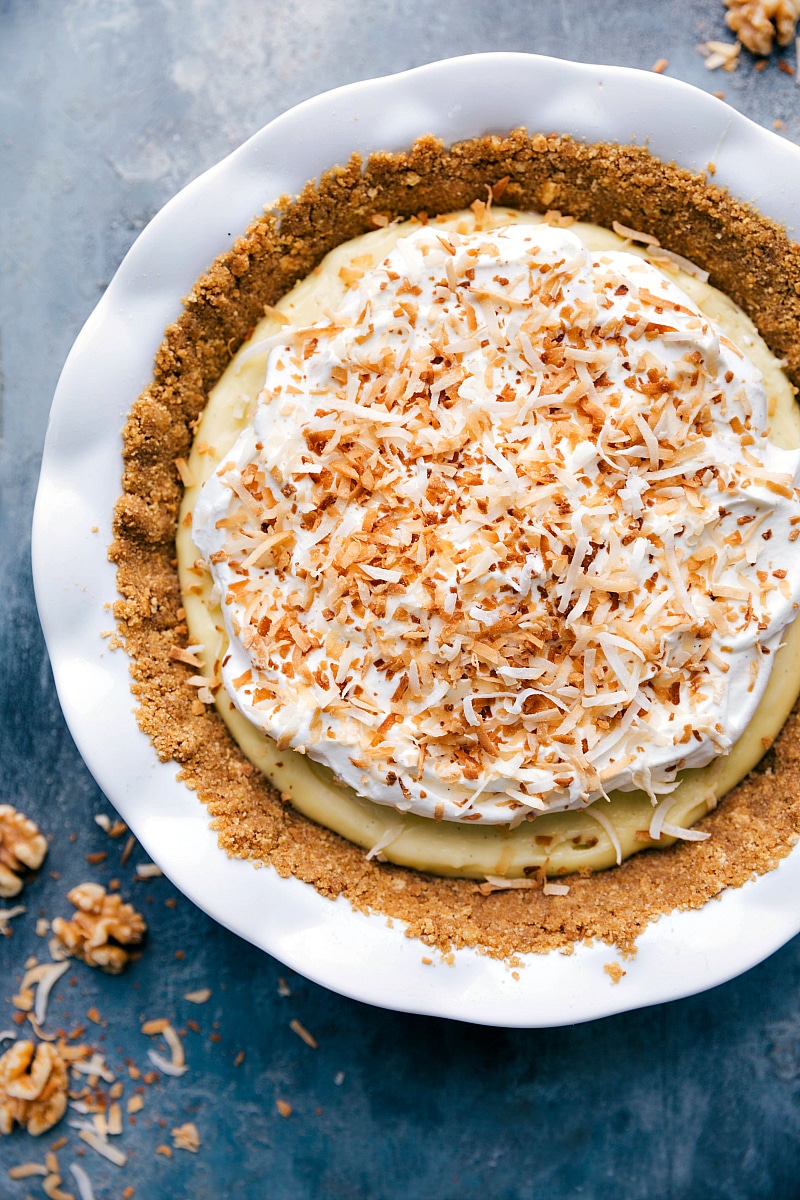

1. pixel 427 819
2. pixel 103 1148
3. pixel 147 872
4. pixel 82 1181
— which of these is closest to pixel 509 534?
pixel 427 819

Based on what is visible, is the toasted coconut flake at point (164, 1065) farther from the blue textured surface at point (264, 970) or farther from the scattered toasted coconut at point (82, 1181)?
the scattered toasted coconut at point (82, 1181)

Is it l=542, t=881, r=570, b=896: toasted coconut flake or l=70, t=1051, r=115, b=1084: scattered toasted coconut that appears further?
l=70, t=1051, r=115, b=1084: scattered toasted coconut

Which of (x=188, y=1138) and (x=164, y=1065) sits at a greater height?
(x=164, y=1065)

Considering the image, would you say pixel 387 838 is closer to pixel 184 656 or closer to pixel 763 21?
pixel 184 656

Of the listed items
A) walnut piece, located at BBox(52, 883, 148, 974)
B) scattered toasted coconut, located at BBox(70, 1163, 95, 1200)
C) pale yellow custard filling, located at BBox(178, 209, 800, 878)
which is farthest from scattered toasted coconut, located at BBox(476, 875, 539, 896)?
scattered toasted coconut, located at BBox(70, 1163, 95, 1200)

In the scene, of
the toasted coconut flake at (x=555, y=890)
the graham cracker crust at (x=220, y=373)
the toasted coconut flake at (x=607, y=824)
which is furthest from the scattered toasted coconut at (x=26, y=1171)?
the toasted coconut flake at (x=607, y=824)

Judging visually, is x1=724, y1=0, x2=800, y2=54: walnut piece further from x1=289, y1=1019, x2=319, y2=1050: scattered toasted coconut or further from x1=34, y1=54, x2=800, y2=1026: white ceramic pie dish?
x1=289, y1=1019, x2=319, y2=1050: scattered toasted coconut

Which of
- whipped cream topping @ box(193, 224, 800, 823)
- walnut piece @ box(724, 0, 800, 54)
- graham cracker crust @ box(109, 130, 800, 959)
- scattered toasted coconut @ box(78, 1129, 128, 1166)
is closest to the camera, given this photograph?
whipped cream topping @ box(193, 224, 800, 823)
